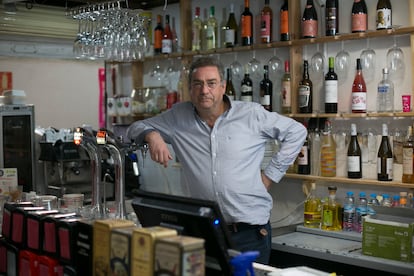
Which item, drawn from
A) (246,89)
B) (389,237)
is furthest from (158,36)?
(389,237)

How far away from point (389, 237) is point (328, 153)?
2.89ft

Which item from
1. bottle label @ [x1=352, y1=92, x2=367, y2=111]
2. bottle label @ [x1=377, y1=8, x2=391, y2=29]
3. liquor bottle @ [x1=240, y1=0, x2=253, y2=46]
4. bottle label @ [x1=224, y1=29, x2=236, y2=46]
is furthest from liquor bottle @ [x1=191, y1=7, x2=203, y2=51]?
bottle label @ [x1=377, y1=8, x2=391, y2=29]

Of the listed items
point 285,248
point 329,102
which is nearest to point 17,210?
point 285,248

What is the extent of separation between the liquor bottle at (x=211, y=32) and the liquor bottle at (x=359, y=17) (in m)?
1.17

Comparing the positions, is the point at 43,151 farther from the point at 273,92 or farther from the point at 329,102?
the point at 329,102

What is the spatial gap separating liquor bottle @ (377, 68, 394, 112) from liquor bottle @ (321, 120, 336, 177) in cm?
38

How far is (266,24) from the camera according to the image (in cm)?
409

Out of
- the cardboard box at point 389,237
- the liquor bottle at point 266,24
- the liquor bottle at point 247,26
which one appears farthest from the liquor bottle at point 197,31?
the cardboard box at point 389,237

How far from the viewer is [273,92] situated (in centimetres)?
417

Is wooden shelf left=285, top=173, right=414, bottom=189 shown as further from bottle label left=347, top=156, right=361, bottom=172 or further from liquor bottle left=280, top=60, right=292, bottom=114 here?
liquor bottle left=280, top=60, right=292, bottom=114

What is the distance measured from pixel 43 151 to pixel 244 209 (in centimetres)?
265

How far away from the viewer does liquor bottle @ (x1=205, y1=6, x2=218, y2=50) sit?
4.47 meters

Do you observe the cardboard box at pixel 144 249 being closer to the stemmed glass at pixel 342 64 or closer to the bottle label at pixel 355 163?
the bottle label at pixel 355 163

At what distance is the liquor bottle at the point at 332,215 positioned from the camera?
367 cm
